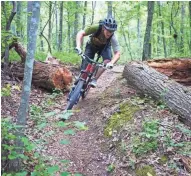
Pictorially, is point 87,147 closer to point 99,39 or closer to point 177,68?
point 99,39

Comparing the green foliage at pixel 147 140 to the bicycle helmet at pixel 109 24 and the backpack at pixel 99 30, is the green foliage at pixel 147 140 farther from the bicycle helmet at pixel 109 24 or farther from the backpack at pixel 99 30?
the backpack at pixel 99 30

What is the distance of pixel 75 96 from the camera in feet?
22.2

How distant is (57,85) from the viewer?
8.78 m

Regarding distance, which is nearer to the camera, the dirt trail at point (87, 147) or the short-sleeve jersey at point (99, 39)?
the dirt trail at point (87, 147)

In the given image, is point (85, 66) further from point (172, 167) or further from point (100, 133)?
point (172, 167)

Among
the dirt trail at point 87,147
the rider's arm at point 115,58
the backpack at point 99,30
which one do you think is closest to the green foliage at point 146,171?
the dirt trail at point 87,147

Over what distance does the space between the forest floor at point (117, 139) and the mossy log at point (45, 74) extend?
1.02 meters

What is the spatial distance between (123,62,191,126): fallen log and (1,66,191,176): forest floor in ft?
0.51

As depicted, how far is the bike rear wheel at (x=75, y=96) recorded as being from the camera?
6.75 metres

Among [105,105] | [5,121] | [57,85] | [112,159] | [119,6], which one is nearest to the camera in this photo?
[5,121]

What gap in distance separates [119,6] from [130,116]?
1664cm

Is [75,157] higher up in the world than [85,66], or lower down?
lower down

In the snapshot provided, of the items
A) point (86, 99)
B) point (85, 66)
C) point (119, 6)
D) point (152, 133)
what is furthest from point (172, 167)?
point (119, 6)

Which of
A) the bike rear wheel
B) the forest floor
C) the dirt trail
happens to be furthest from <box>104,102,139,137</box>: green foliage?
the bike rear wheel
